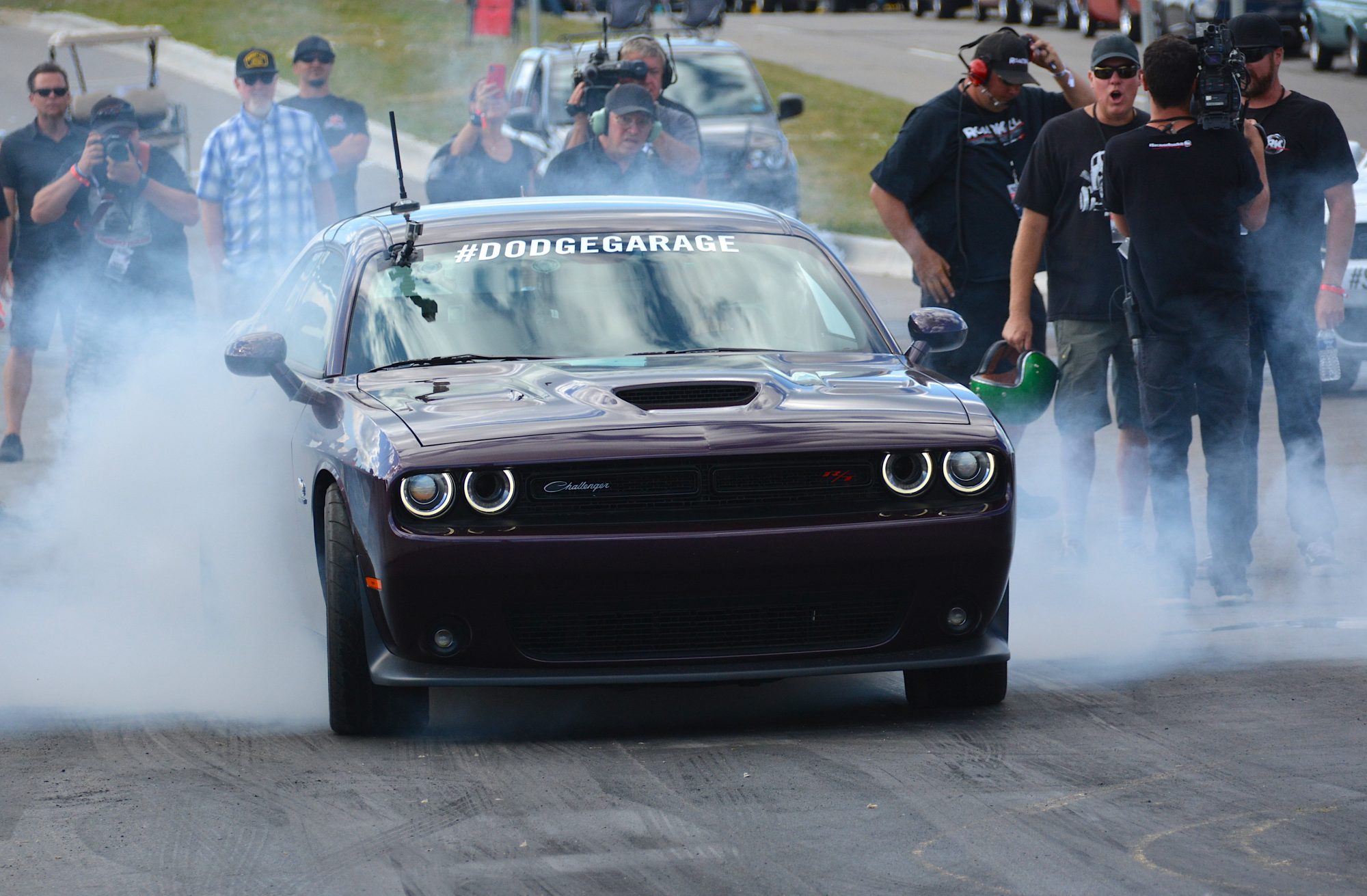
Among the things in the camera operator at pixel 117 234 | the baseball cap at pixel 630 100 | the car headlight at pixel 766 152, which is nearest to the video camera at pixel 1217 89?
the baseball cap at pixel 630 100

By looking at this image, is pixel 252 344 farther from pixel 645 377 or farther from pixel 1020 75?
pixel 1020 75

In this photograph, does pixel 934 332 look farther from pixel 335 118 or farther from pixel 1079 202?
pixel 335 118

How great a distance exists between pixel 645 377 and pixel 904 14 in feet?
141

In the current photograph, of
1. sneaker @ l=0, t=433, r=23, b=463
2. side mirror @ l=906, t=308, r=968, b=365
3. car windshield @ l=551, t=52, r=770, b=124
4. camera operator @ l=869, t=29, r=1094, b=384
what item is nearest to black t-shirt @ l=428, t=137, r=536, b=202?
sneaker @ l=0, t=433, r=23, b=463

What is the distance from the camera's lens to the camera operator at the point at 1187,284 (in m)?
7.34

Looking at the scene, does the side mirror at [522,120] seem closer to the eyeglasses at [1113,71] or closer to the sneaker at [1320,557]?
the eyeglasses at [1113,71]

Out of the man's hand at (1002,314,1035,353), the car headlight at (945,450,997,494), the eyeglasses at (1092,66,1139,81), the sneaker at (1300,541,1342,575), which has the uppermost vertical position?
the eyeglasses at (1092,66,1139,81)

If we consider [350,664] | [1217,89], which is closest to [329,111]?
[1217,89]

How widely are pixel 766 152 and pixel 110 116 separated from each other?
→ 26.0 ft

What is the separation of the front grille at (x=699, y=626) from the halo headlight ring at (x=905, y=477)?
0.28 meters

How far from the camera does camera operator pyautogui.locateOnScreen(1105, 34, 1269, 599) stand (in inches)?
289

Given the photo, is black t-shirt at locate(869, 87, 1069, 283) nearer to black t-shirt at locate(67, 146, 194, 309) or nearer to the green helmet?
the green helmet

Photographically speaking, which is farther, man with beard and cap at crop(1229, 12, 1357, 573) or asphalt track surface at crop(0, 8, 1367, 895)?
man with beard and cap at crop(1229, 12, 1357, 573)

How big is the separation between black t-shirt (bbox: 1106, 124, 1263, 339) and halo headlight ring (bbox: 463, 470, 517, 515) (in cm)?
302
